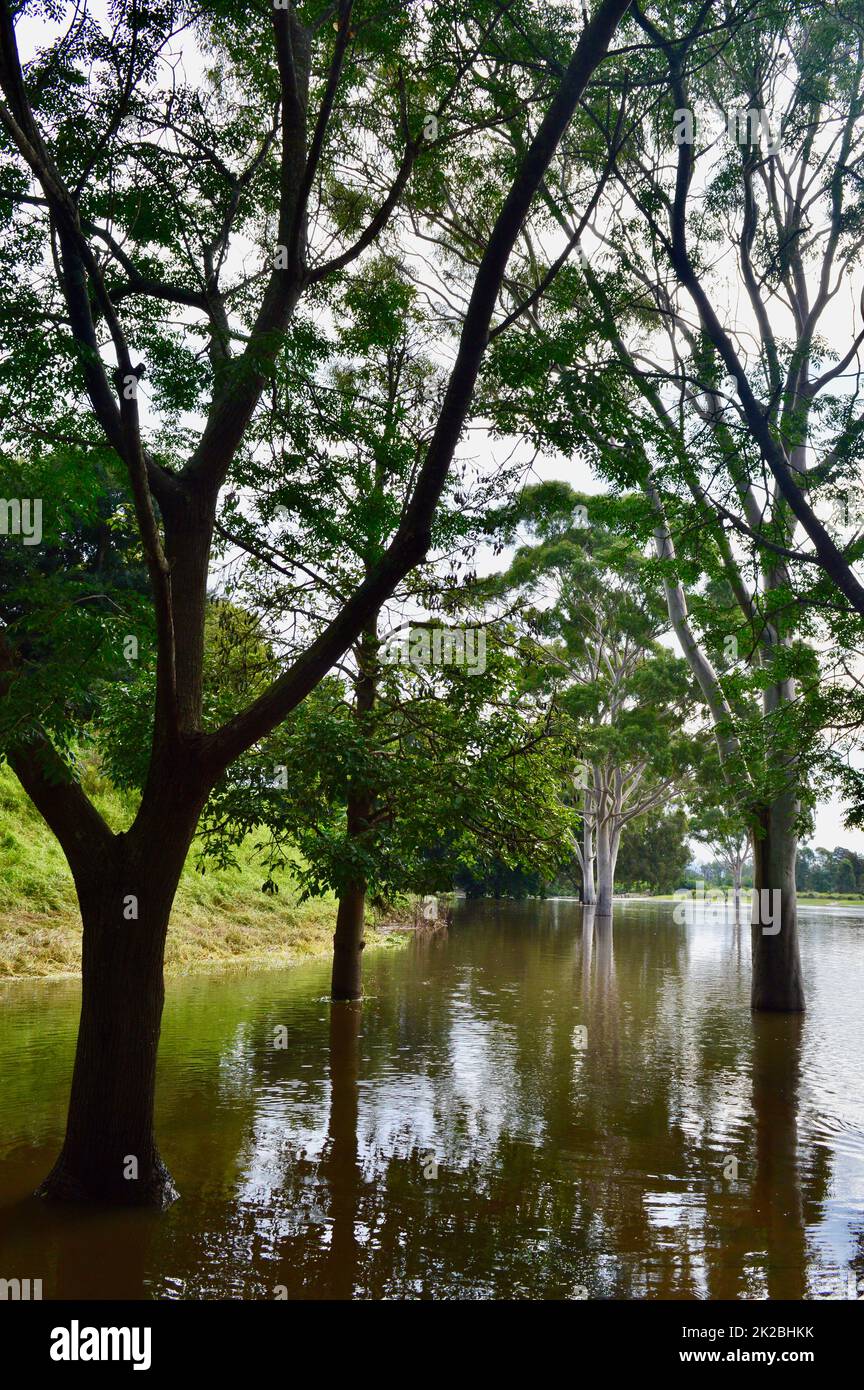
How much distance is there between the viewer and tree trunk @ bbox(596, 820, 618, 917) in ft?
127

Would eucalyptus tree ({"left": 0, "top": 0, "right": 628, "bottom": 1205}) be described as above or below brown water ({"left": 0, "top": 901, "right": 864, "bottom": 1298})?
above

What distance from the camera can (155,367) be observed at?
7.33 m

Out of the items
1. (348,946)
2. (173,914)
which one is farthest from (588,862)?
(348,946)

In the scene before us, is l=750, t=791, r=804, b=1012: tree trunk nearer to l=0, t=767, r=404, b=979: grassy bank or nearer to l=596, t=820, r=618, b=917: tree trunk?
l=0, t=767, r=404, b=979: grassy bank

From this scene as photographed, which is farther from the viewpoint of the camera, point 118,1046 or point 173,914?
point 173,914

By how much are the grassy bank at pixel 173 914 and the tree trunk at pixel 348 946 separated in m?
3.91

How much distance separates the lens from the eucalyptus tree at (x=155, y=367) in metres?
5.50

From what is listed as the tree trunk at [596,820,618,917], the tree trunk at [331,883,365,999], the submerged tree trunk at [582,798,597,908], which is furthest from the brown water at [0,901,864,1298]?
the submerged tree trunk at [582,798,597,908]

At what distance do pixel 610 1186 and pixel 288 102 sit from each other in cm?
751

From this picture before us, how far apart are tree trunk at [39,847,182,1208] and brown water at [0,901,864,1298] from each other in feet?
0.71

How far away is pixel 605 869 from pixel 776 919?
24.7 m

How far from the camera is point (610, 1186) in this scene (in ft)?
22.2

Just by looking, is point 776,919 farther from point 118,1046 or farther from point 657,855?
point 657,855

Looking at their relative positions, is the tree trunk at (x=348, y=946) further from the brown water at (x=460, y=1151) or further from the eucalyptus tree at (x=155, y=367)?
Result: the eucalyptus tree at (x=155, y=367)
